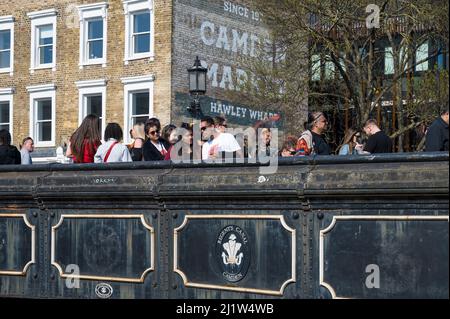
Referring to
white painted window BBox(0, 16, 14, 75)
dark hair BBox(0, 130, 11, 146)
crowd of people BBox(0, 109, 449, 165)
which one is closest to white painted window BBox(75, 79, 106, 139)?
white painted window BBox(0, 16, 14, 75)

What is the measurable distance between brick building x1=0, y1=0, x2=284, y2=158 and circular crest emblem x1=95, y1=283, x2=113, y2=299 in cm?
2231

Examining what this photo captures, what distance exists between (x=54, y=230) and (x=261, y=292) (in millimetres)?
1712

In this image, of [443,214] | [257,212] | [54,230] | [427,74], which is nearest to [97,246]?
[54,230]

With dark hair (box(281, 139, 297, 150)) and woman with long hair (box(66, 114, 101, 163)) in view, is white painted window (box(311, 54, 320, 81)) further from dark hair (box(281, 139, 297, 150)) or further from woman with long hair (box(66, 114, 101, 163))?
woman with long hair (box(66, 114, 101, 163))

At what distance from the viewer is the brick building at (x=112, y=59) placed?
→ 29.0 m

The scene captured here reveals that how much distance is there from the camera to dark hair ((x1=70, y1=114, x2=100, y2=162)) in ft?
24.5

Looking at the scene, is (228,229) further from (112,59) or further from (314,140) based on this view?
(112,59)

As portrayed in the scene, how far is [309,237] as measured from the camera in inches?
208

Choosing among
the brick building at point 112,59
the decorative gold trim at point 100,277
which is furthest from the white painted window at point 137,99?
the decorative gold trim at point 100,277

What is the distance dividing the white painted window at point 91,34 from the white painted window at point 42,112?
184 cm

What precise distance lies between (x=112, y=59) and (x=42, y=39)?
12.7 ft

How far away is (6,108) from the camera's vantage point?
33312mm

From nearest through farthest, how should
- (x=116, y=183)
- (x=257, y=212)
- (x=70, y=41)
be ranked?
(x=257, y=212), (x=116, y=183), (x=70, y=41)
